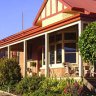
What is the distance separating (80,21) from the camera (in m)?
17.8

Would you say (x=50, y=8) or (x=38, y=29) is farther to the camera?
(x=50, y=8)

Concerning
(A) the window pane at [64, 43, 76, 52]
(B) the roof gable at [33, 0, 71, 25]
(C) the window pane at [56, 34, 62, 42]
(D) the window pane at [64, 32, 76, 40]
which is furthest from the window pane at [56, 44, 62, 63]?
(B) the roof gable at [33, 0, 71, 25]

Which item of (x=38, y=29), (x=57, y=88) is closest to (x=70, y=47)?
(x=38, y=29)

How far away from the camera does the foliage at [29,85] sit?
62.4 feet

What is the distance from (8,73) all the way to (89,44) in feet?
27.2

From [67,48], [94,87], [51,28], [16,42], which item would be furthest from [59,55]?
[94,87]

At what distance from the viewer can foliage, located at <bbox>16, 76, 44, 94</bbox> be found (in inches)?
749

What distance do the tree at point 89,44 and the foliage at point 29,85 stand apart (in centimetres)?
445

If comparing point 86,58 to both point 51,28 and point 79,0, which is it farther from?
point 79,0

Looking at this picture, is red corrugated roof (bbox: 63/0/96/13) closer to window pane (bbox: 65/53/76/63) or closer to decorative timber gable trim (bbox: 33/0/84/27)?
decorative timber gable trim (bbox: 33/0/84/27)

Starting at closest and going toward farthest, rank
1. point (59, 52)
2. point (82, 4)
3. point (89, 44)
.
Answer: point (89, 44) → point (82, 4) → point (59, 52)

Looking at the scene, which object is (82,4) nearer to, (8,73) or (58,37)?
(58,37)

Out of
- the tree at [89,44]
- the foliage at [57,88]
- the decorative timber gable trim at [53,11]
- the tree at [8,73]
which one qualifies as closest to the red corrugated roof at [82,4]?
the decorative timber gable trim at [53,11]

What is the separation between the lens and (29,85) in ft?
63.0
